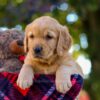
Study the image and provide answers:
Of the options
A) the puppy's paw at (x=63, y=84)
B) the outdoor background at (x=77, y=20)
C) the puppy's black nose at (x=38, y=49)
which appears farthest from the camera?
the outdoor background at (x=77, y=20)

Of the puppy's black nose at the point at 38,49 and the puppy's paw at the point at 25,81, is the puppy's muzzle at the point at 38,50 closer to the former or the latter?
the puppy's black nose at the point at 38,49

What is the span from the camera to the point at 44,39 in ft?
15.1

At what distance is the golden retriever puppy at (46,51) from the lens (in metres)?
4.55

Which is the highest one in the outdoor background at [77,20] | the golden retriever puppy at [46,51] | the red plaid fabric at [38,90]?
the golden retriever puppy at [46,51]

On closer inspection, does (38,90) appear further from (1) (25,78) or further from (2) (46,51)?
(2) (46,51)

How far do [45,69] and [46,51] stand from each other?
0.14 meters

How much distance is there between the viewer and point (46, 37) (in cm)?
462

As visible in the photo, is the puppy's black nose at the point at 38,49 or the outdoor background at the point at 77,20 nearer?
the puppy's black nose at the point at 38,49

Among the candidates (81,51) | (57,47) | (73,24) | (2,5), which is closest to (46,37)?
(57,47)

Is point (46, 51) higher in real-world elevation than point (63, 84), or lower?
higher

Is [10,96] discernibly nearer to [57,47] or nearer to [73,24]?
[57,47]

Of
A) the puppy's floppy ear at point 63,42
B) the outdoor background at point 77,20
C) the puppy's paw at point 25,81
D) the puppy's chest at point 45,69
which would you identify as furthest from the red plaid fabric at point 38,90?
the outdoor background at point 77,20

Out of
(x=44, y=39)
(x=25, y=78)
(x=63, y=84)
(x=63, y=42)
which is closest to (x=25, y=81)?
(x=25, y=78)

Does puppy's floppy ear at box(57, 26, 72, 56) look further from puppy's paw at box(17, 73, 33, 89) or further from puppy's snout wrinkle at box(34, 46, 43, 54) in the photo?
puppy's paw at box(17, 73, 33, 89)
